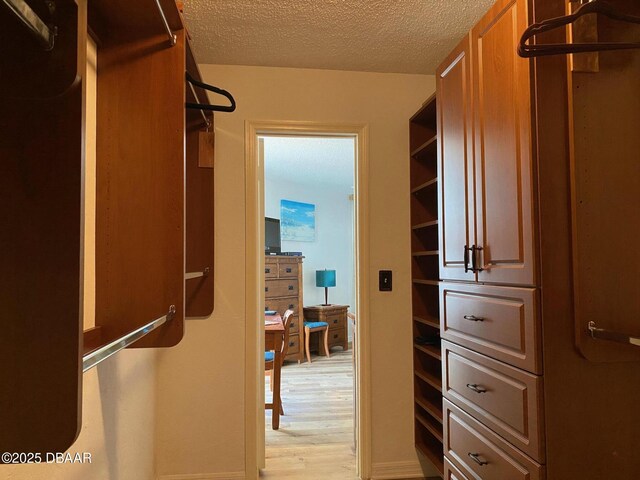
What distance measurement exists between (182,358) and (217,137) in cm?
125

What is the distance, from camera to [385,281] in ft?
7.68

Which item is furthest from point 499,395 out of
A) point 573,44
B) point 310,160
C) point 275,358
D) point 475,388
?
point 310,160

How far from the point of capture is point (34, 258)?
64 cm

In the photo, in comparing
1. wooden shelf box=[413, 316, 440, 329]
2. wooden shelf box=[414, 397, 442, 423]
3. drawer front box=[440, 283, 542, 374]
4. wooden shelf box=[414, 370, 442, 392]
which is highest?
drawer front box=[440, 283, 542, 374]

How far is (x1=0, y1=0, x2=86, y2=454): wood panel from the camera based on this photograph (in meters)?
0.64

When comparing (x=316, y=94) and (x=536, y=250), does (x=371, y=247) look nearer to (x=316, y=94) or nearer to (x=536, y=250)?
(x=316, y=94)

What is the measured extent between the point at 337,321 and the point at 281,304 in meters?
0.97

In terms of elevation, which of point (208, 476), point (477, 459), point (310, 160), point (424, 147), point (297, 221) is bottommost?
point (208, 476)

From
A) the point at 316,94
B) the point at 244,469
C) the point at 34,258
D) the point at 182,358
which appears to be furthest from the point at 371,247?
the point at 34,258

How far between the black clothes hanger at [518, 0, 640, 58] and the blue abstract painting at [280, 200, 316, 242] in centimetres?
471

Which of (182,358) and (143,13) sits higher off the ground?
(143,13)

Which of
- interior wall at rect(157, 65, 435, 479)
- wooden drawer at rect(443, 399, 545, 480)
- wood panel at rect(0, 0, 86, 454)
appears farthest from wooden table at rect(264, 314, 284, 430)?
wood panel at rect(0, 0, 86, 454)

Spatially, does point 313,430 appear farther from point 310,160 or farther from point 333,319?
point 310,160

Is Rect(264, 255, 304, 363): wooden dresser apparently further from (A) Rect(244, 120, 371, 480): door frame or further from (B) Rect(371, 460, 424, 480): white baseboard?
(B) Rect(371, 460, 424, 480): white baseboard
